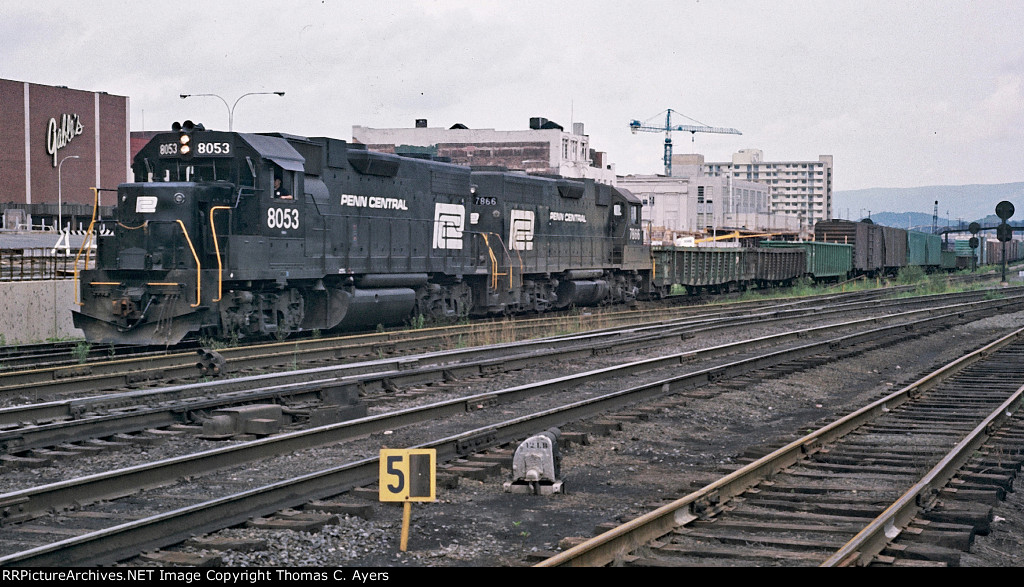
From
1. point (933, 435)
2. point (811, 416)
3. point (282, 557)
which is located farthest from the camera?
point (811, 416)

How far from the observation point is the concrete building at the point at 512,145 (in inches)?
4537

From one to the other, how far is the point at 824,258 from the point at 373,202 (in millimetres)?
32836

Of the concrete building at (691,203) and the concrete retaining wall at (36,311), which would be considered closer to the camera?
the concrete retaining wall at (36,311)

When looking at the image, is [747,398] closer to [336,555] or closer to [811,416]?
[811,416]

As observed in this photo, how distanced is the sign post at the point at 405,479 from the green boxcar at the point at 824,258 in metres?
42.2

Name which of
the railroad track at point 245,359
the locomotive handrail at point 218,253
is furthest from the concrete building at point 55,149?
the locomotive handrail at point 218,253

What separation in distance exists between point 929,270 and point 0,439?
66801 mm

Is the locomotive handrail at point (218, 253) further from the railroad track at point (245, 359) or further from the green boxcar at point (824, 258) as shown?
the green boxcar at point (824, 258)

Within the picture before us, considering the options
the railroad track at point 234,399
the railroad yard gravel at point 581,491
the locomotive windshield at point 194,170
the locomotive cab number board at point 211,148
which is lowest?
the railroad yard gravel at point 581,491

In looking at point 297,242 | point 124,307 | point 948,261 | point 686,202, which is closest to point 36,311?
point 124,307

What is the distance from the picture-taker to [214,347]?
17.1 m

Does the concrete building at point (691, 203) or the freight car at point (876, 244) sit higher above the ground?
the concrete building at point (691, 203)

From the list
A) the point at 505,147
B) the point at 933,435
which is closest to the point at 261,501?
the point at 933,435

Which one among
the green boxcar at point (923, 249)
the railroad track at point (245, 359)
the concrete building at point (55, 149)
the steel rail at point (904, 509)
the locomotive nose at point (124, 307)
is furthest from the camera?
the concrete building at point (55, 149)
